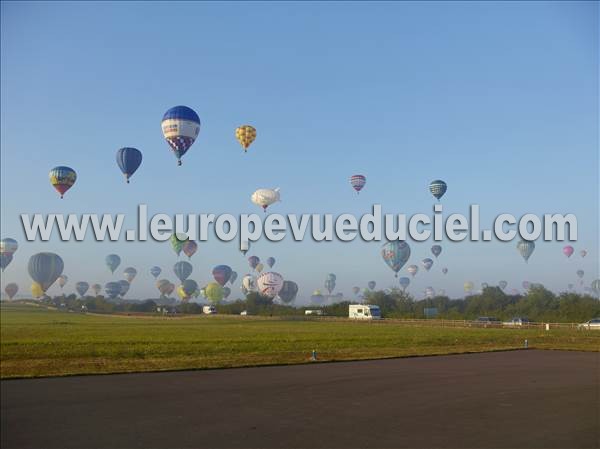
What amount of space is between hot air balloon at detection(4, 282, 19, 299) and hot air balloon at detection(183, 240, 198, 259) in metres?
76.2

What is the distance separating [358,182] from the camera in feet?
270

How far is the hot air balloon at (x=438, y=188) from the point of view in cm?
8031

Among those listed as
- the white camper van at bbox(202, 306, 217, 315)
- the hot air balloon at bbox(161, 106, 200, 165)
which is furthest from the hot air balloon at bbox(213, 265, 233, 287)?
the hot air balloon at bbox(161, 106, 200, 165)

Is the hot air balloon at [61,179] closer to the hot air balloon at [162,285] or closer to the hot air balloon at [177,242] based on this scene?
the hot air balloon at [177,242]

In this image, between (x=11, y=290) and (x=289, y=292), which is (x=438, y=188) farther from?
(x=11, y=290)

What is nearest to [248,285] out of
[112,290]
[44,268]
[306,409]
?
[112,290]

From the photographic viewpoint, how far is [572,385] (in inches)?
747

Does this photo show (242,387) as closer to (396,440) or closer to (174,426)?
(174,426)

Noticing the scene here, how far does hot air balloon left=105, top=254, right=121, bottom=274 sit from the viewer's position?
5753 inches

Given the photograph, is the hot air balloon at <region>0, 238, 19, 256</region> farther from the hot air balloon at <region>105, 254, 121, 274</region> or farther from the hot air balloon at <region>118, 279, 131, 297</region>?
the hot air balloon at <region>118, 279, 131, 297</region>

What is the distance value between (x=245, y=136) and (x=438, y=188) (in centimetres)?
2855

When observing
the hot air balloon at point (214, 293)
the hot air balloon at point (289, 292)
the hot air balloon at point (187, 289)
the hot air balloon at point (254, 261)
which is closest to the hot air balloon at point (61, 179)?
the hot air balloon at point (254, 261)

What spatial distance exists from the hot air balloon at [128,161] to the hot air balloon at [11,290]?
399 feet

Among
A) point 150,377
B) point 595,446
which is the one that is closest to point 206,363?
point 150,377
